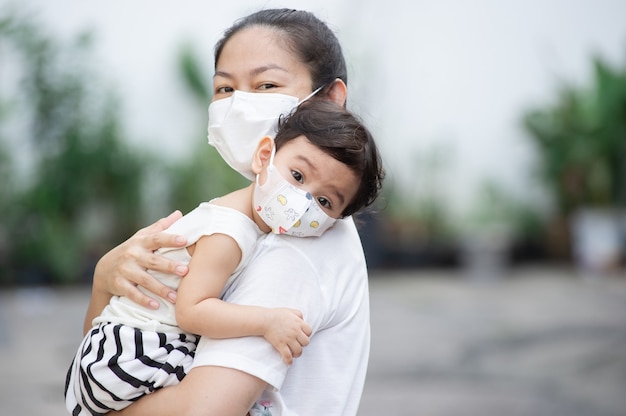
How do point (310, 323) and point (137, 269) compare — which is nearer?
point (310, 323)

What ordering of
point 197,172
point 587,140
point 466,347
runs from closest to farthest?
1. point 466,347
2. point 197,172
3. point 587,140

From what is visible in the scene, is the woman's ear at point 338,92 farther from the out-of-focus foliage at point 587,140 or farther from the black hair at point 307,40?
the out-of-focus foliage at point 587,140

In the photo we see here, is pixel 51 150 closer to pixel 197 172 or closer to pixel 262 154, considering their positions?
pixel 197 172

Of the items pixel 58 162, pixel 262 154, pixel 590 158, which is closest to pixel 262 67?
pixel 262 154

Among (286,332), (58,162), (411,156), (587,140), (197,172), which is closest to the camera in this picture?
(286,332)

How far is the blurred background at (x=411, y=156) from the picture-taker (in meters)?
6.47

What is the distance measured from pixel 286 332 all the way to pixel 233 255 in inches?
6.7

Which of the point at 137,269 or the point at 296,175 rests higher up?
the point at 296,175

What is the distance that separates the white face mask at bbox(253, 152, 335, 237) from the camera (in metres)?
1.48

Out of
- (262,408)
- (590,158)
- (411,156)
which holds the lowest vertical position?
(411,156)

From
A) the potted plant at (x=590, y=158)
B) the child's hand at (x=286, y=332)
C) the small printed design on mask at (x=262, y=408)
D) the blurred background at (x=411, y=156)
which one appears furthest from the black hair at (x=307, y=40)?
the potted plant at (x=590, y=158)

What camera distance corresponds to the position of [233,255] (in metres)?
1.45

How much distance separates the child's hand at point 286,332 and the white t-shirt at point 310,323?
0.07 feet

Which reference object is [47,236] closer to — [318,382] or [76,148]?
[76,148]
